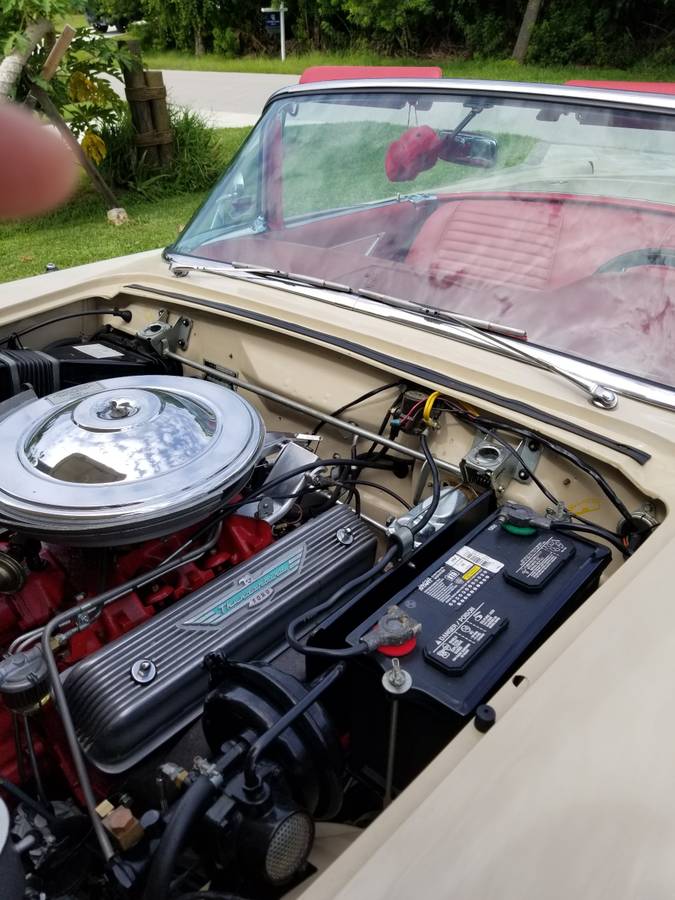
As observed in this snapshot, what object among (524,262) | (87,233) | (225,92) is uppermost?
(524,262)

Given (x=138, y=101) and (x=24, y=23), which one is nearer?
(x=24, y=23)

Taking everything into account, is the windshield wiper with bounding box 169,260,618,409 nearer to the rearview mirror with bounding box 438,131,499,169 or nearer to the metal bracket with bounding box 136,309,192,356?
the metal bracket with bounding box 136,309,192,356

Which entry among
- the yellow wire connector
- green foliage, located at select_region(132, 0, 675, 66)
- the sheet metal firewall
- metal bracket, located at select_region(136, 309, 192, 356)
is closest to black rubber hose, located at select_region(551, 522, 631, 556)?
the yellow wire connector

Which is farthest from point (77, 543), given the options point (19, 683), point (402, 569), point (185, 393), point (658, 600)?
point (658, 600)

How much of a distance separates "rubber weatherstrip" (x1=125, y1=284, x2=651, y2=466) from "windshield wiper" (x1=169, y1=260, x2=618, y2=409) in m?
0.10

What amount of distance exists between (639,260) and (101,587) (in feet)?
4.57

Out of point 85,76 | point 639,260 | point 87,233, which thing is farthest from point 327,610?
point 87,233

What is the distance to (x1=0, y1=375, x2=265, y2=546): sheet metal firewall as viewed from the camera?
1.28 metres

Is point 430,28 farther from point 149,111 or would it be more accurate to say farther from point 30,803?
point 30,803

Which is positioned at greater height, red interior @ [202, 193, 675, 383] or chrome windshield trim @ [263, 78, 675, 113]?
chrome windshield trim @ [263, 78, 675, 113]

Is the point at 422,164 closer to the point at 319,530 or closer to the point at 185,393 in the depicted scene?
the point at 185,393

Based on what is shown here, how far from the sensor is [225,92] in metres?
13.8

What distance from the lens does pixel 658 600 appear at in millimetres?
1063

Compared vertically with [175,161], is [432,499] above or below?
above
